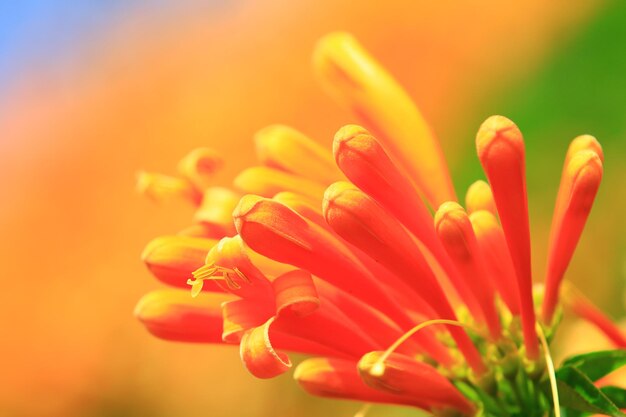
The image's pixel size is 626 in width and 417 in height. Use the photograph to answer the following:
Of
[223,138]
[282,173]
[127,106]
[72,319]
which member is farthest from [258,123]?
[282,173]

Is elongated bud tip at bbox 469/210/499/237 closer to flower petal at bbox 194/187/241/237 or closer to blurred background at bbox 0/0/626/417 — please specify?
flower petal at bbox 194/187/241/237

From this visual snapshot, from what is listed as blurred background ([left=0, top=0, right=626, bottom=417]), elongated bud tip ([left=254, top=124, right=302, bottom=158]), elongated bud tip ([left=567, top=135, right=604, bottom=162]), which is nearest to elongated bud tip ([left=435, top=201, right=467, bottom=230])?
elongated bud tip ([left=567, top=135, right=604, bottom=162])

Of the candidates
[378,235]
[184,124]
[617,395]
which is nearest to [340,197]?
[378,235]

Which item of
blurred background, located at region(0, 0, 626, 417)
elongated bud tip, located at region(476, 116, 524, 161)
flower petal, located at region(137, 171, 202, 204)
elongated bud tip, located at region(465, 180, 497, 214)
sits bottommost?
elongated bud tip, located at region(476, 116, 524, 161)

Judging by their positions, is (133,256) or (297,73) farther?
(297,73)

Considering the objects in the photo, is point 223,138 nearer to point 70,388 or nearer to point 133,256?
point 133,256

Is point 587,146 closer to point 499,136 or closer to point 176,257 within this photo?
point 499,136

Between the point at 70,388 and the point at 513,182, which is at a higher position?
the point at 70,388
